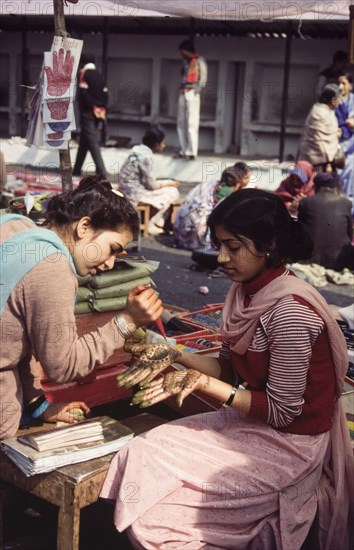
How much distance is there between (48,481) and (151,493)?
35 centimetres

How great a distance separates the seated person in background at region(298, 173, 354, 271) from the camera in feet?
23.0

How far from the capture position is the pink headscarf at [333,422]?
2.45 m

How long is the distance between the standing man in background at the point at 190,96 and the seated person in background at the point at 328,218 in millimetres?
5424

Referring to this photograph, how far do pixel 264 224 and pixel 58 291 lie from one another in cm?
72

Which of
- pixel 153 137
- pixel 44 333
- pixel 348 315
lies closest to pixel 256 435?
pixel 44 333

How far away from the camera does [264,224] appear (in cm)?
248

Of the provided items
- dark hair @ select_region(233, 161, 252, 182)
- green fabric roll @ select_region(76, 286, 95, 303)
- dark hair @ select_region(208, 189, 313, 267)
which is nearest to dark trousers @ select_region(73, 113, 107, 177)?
dark hair @ select_region(233, 161, 252, 182)

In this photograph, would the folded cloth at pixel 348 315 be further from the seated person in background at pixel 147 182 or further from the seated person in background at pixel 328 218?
the seated person in background at pixel 147 182

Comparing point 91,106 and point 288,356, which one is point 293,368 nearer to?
point 288,356

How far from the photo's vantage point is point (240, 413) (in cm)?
262

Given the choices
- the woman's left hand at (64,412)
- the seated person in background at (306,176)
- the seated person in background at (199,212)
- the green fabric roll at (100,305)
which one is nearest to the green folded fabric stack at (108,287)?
the green fabric roll at (100,305)

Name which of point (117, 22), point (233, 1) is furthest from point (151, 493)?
point (117, 22)

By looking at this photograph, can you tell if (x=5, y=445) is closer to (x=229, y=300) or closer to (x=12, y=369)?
(x=12, y=369)

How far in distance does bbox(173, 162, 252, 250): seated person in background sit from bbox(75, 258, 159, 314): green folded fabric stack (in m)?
3.92
